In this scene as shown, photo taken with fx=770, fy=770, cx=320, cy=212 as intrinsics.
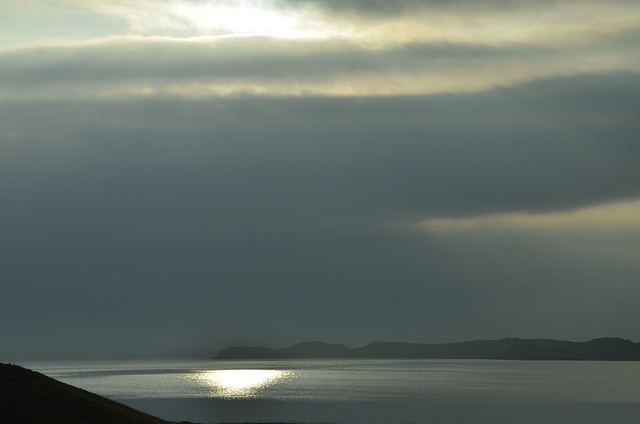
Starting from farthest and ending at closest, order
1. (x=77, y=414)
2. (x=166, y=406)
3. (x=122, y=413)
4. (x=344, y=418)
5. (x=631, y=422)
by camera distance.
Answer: (x=166, y=406), (x=344, y=418), (x=631, y=422), (x=122, y=413), (x=77, y=414)

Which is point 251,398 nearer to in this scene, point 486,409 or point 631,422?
point 486,409

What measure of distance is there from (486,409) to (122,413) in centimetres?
7943

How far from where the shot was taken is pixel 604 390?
7382 inches

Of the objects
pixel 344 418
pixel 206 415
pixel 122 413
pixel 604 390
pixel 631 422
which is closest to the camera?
pixel 122 413

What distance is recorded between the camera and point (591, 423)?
10919 centimetres


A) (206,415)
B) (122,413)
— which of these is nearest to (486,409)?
(206,415)

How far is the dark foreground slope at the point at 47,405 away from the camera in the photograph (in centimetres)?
6397

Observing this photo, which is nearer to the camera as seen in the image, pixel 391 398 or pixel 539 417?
pixel 539 417

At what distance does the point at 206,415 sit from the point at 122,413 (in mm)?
59915

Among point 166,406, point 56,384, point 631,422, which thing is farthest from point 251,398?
point 56,384

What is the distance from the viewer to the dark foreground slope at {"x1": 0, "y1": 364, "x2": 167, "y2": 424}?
2518 inches

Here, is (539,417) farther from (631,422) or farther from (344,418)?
(344,418)

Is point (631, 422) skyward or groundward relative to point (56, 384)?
groundward

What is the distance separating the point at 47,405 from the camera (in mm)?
66688
